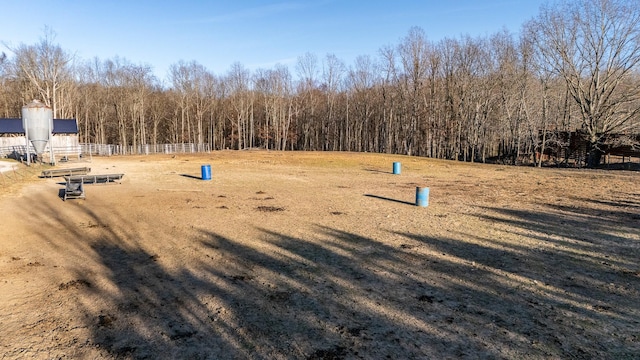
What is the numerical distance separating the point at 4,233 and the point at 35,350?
6165mm

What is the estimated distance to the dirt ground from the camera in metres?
4.02

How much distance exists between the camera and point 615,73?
96.7 ft

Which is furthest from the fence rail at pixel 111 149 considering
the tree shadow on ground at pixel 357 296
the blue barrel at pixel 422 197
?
the blue barrel at pixel 422 197

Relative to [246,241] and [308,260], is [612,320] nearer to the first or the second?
[308,260]

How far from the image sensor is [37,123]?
24.7 m

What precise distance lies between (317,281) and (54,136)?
40.0 meters

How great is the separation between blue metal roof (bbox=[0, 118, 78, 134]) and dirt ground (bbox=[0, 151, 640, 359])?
2983 centimetres

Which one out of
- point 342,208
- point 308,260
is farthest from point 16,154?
point 308,260

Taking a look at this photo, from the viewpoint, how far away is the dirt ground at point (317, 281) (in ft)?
13.2

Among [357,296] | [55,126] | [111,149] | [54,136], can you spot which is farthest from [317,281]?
[111,149]

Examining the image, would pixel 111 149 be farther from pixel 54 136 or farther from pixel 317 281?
pixel 317 281

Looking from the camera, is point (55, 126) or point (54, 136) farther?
point (55, 126)

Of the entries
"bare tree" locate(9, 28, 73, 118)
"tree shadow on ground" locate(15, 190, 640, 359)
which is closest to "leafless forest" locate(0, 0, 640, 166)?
"bare tree" locate(9, 28, 73, 118)

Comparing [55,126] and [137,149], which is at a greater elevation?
[55,126]
